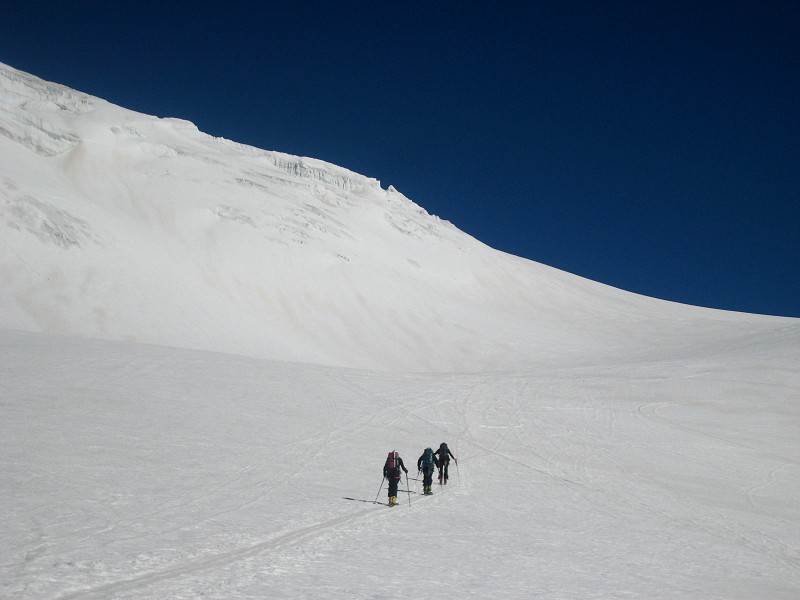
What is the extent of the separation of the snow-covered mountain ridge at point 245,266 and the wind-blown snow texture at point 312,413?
12.2 inches

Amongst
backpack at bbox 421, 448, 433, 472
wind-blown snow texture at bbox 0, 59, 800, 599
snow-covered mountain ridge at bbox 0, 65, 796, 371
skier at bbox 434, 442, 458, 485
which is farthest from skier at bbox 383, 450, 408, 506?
snow-covered mountain ridge at bbox 0, 65, 796, 371

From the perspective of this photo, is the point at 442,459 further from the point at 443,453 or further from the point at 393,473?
the point at 393,473

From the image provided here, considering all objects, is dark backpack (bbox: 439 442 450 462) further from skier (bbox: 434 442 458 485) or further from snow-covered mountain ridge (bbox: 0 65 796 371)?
snow-covered mountain ridge (bbox: 0 65 796 371)

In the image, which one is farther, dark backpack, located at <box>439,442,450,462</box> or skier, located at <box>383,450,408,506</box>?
dark backpack, located at <box>439,442,450,462</box>

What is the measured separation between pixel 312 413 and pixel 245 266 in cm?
3445

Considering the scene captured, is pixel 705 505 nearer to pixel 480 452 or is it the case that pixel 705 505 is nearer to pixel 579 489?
pixel 579 489

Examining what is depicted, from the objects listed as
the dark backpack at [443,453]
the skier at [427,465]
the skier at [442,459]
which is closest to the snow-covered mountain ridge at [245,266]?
the skier at [442,459]

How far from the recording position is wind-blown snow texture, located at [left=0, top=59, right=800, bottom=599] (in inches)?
371

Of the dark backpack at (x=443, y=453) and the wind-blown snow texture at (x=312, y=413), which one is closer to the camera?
the wind-blown snow texture at (x=312, y=413)

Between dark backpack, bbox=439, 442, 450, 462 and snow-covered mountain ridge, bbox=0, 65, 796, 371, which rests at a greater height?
snow-covered mountain ridge, bbox=0, 65, 796, 371

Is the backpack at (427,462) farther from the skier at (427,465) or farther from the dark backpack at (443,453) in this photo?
the dark backpack at (443,453)

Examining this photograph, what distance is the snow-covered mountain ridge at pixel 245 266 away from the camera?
4147 centimetres

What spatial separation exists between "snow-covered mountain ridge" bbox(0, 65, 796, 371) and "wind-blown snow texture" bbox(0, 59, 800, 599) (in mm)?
309

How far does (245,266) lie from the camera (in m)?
54.9
